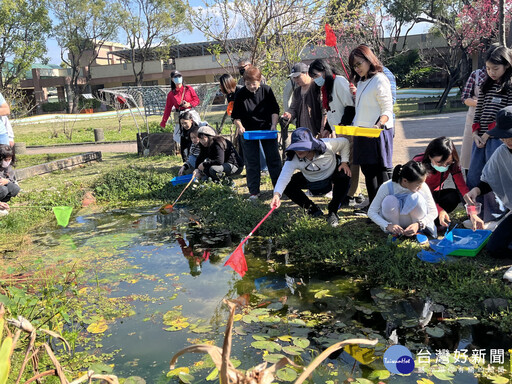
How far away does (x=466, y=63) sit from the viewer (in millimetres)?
19328

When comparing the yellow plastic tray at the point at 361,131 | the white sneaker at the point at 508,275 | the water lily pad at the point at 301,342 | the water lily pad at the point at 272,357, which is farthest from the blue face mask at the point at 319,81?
the water lily pad at the point at 272,357

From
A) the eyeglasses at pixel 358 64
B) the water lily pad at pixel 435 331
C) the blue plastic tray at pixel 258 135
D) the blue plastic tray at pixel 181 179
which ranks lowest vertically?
the water lily pad at pixel 435 331

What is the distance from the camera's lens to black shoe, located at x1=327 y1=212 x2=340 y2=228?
15.2 feet

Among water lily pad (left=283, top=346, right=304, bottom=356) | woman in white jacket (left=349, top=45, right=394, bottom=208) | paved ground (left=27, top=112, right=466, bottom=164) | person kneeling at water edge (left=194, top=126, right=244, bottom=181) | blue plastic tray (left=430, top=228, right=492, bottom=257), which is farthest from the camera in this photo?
paved ground (left=27, top=112, right=466, bottom=164)

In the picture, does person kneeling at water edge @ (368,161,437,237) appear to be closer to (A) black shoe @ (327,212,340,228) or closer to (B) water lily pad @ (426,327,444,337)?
(A) black shoe @ (327,212,340,228)

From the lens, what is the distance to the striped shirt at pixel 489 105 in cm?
409

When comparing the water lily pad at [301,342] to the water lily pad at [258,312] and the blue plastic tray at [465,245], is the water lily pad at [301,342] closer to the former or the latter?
the water lily pad at [258,312]

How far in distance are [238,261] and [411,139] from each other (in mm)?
7035

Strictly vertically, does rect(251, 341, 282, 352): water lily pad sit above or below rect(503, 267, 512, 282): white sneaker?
below

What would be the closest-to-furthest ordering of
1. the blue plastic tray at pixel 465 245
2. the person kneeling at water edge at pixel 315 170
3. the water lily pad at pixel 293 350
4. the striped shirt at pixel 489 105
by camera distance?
the water lily pad at pixel 293 350
the blue plastic tray at pixel 465 245
the striped shirt at pixel 489 105
the person kneeling at water edge at pixel 315 170

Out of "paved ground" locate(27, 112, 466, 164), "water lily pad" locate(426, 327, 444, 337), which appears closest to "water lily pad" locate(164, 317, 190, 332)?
"water lily pad" locate(426, 327, 444, 337)

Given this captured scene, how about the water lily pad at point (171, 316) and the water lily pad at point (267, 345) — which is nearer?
the water lily pad at point (267, 345)

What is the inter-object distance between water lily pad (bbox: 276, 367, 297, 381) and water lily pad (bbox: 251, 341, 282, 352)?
23 centimetres

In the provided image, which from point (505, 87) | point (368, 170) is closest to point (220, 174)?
point (368, 170)
